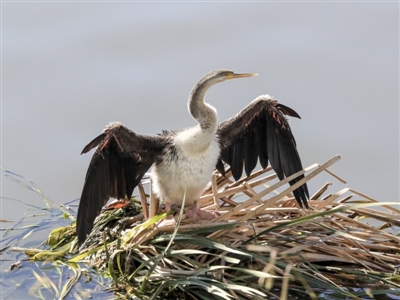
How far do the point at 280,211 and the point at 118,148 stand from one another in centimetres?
106

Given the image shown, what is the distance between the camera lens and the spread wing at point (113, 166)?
5391 mm

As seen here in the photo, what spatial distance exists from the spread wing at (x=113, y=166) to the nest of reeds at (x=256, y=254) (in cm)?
22

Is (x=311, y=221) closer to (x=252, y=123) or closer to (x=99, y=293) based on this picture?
(x=252, y=123)

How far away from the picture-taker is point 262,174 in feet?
21.5

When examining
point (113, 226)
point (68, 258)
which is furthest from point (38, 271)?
point (113, 226)

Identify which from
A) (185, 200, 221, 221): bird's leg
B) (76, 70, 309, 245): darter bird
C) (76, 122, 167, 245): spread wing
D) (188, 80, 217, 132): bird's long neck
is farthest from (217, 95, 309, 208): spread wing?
(76, 122, 167, 245): spread wing

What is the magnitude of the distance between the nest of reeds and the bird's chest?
0.20 m

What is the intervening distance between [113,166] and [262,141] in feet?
3.40

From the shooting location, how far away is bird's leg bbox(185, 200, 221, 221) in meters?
5.61

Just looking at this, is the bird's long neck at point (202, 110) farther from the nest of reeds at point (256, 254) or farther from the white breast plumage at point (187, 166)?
the nest of reeds at point (256, 254)

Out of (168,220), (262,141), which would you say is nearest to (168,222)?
(168,220)

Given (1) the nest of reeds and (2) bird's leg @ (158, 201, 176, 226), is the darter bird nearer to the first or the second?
(2) bird's leg @ (158, 201, 176, 226)

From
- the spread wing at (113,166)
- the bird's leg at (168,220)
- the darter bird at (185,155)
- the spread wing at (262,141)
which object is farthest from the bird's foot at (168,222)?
the spread wing at (262,141)

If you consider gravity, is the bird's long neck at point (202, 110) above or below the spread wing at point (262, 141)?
above
